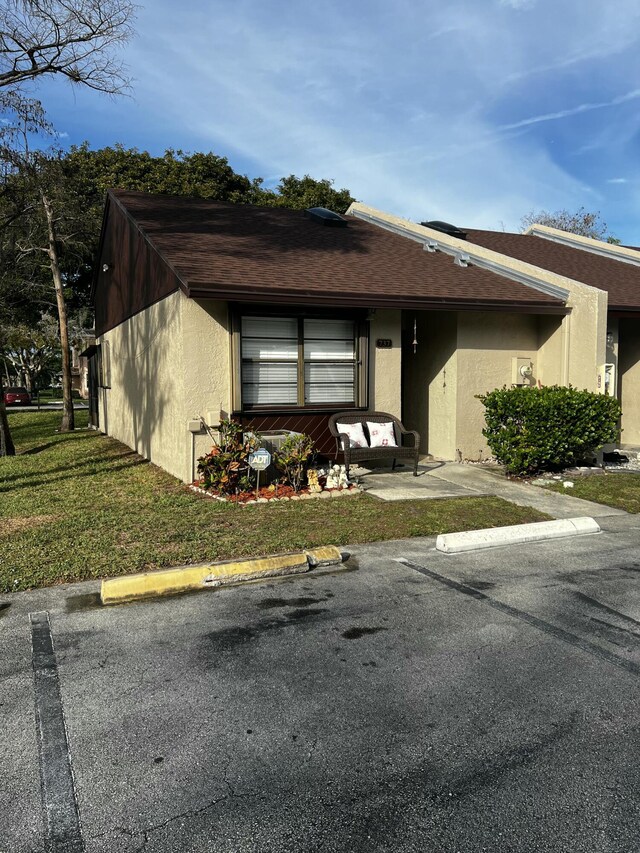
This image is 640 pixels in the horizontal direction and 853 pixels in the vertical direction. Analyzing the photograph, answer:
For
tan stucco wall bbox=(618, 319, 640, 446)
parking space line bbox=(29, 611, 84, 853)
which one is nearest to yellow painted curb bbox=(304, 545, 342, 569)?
parking space line bbox=(29, 611, 84, 853)

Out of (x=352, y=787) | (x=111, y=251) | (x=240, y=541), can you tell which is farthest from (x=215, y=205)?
(x=352, y=787)

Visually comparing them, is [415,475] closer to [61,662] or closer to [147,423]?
[147,423]

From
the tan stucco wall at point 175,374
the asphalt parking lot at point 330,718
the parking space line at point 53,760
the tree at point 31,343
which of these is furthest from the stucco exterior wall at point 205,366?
the tree at point 31,343

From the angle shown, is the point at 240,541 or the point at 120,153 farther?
the point at 120,153

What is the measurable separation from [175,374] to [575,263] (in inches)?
459

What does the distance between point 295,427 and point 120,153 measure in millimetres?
23091

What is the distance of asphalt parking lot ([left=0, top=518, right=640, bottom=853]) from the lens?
8.20 ft

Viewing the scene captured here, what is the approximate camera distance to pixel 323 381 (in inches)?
421

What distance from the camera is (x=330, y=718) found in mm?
3279

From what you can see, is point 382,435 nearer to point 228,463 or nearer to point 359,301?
point 359,301

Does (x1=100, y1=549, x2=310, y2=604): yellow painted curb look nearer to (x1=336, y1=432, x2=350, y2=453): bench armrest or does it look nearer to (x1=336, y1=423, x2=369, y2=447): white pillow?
(x1=336, y1=432, x2=350, y2=453): bench armrest

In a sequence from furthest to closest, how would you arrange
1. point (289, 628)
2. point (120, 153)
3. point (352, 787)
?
1. point (120, 153)
2. point (289, 628)
3. point (352, 787)

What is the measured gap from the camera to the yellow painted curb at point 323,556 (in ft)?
19.4

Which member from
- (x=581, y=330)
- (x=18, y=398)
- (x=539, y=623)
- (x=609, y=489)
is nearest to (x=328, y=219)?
(x=581, y=330)
